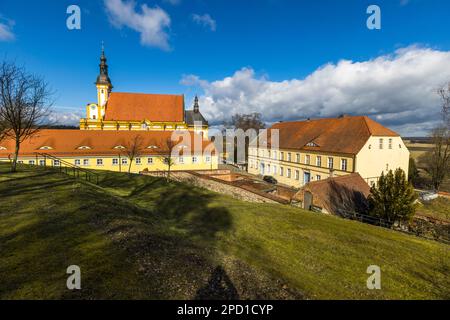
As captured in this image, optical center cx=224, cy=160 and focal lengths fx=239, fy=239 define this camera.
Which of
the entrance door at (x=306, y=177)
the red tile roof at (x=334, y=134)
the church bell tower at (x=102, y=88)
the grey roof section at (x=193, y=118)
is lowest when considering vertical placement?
the entrance door at (x=306, y=177)

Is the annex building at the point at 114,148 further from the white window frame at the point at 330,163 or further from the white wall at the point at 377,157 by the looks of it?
the white wall at the point at 377,157

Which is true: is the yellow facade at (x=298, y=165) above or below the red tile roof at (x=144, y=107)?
below

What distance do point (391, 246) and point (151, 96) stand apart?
53679 millimetres

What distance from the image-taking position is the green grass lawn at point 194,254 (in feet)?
19.0

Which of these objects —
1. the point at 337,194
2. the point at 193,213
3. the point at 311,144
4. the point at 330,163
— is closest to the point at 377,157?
the point at 330,163

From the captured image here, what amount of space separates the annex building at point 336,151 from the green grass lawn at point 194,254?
17.2m

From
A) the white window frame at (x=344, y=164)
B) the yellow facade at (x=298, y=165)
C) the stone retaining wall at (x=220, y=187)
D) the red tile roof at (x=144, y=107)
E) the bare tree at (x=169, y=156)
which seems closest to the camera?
the stone retaining wall at (x=220, y=187)

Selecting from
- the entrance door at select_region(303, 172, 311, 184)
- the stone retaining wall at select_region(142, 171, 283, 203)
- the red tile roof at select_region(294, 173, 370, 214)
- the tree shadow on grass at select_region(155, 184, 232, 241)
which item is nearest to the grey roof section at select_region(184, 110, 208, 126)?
the stone retaining wall at select_region(142, 171, 283, 203)

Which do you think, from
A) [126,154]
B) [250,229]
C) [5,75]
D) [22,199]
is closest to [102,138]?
[126,154]

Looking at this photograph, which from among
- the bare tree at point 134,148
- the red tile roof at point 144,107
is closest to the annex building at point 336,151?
the bare tree at point 134,148

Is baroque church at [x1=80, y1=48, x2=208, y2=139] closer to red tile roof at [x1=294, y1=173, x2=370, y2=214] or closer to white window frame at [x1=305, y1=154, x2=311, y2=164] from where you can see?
white window frame at [x1=305, y1=154, x2=311, y2=164]

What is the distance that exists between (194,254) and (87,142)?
33.1 m

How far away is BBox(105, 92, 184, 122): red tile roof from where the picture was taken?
5088 centimetres

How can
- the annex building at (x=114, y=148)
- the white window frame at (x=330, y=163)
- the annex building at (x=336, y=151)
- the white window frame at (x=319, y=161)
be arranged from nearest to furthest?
the annex building at (x=336, y=151)
the white window frame at (x=330, y=163)
the annex building at (x=114, y=148)
the white window frame at (x=319, y=161)
